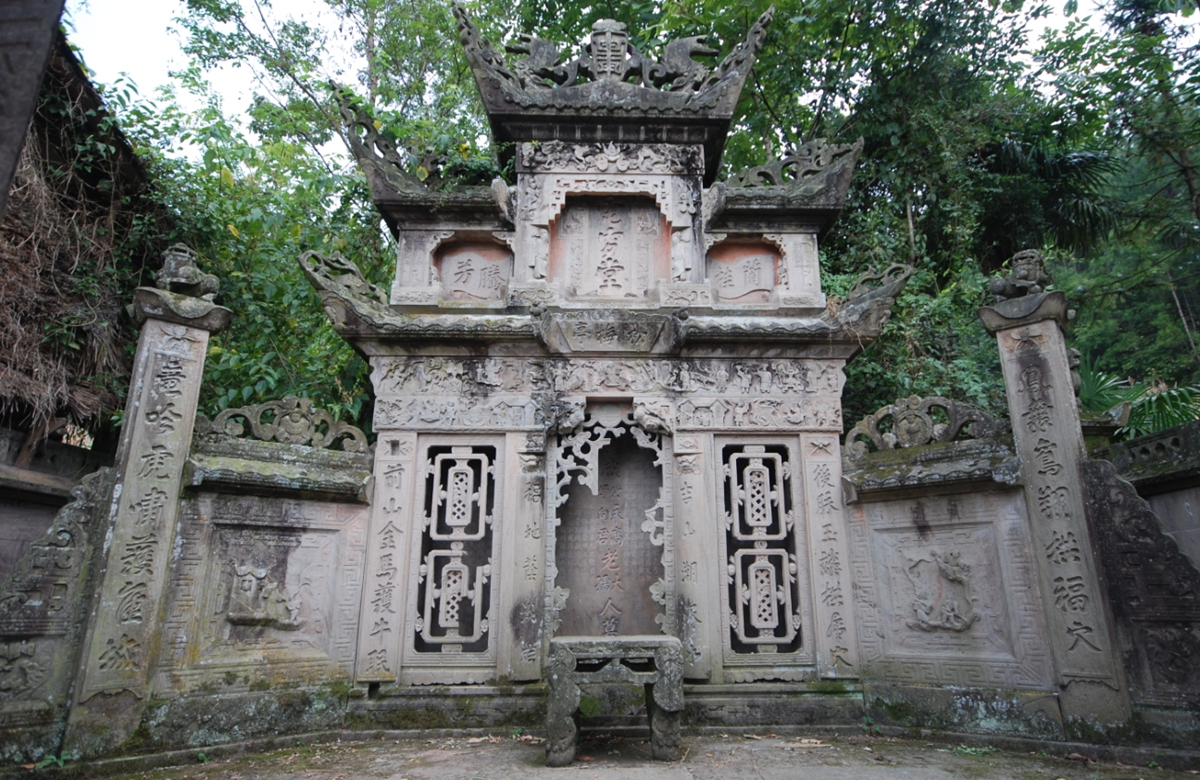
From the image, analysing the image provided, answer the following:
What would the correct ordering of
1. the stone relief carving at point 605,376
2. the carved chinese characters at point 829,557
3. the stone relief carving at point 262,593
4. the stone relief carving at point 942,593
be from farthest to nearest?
the stone relief carving at point 605,376, the carved chinese characters at point 829,557, the stone relief carving at point 942,593, the stone relief carving at point 262,593

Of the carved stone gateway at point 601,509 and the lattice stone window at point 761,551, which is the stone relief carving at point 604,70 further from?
the lattice stone window at point 761,551

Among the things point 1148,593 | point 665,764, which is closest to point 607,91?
point 665,764

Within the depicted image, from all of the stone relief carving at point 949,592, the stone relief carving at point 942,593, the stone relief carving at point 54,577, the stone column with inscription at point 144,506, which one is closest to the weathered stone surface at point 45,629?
the stone relief carving at point 54,577

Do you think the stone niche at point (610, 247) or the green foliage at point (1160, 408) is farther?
the stone niche at point (610, 247)

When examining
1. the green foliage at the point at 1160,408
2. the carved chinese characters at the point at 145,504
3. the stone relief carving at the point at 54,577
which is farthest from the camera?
the green foliage at the point at 1160,408

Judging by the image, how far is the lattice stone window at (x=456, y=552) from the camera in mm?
6590

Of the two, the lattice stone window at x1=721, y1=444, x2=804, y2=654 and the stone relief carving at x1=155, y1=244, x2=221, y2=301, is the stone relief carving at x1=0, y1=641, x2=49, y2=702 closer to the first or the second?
the stone relief carving at x1=155, y1=244, x2=221, y2=301

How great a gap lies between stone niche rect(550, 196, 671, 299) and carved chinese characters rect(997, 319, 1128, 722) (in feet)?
11.5

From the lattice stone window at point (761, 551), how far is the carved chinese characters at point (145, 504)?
15.6 ft

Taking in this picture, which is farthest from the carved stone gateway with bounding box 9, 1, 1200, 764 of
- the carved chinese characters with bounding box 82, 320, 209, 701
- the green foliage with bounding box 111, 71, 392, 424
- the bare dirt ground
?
the green foliage with bounding box 111, 71, 392, 424

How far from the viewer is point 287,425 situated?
6.64m

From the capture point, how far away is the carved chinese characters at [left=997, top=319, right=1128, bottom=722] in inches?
210

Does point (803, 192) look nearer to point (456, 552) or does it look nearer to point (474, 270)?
point (474, 270)

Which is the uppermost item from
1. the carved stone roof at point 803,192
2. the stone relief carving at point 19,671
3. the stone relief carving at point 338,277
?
the carved stone roof at point 803,192
